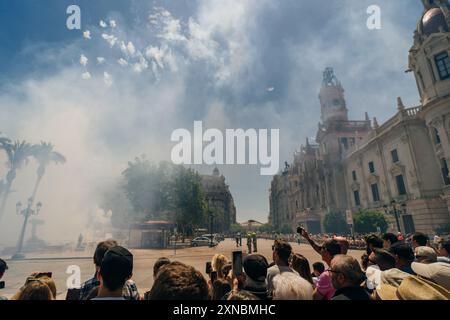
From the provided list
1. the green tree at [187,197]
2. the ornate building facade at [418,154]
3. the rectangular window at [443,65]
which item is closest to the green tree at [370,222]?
the ornate building facade at [418,154]

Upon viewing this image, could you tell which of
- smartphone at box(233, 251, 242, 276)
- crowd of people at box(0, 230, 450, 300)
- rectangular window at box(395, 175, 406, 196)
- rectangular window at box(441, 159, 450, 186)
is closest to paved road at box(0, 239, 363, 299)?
smartphone at box(233, 251, 242, 276)

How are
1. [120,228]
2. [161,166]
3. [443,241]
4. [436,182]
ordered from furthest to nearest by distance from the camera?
[120,228], [161,166], [436,182], [443,241]

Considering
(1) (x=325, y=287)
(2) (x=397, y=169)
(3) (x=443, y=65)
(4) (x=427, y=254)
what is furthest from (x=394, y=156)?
(1) (x=325, y=287)

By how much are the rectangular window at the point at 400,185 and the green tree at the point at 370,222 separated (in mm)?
4081

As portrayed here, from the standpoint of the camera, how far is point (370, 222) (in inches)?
1046

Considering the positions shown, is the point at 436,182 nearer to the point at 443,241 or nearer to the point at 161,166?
the point at 443,241

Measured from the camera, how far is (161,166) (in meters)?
38.9

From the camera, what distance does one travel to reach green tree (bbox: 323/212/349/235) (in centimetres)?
3600

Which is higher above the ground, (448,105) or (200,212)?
(448,105)

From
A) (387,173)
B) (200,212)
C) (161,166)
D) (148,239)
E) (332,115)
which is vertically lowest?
(148,239)

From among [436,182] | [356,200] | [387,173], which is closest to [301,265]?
[436,182]

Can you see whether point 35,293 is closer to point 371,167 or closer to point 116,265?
point 116,265

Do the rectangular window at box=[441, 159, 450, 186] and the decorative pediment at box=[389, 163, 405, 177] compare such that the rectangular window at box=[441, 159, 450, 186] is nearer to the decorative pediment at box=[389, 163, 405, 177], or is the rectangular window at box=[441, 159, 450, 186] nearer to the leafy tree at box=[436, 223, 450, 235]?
the leafy tree at box=[436, 223, 450, 235]
